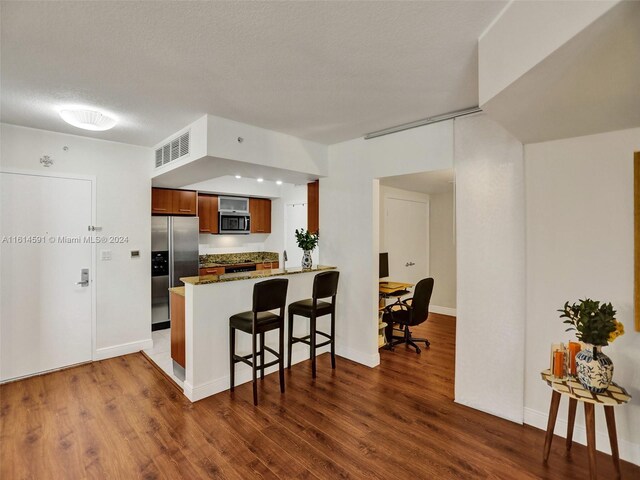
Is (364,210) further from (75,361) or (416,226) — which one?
(75,361)

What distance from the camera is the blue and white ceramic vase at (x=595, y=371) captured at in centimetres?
189

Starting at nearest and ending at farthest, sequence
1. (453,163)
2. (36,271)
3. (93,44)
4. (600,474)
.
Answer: (93,44) < (600,474) < (453,163) < (36,271)

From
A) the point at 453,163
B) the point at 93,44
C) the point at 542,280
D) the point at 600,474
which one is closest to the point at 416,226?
the point at 453,163

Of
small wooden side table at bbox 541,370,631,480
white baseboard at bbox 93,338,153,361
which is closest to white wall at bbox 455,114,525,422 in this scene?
small wooden side table at bbox 541,370,631,480

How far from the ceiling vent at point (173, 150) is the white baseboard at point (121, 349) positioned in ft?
7.67

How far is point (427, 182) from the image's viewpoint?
462 cm

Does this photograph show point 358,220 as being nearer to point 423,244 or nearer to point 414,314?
point 414,314

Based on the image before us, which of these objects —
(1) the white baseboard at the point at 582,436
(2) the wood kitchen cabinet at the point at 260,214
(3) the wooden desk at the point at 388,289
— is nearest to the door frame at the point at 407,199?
(3) the wooden desk at the point at 388,289

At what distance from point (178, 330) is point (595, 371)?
3.50m

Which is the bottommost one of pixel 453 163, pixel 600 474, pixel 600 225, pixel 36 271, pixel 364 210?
pixel 600 474

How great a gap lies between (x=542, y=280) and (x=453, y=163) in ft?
4.12

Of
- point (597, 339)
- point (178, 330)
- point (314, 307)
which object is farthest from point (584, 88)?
point (178, 330)

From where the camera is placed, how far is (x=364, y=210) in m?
3.72

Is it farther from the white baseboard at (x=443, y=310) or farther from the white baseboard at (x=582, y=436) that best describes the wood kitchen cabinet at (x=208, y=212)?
the white baseboard at (x=582, y=436)
